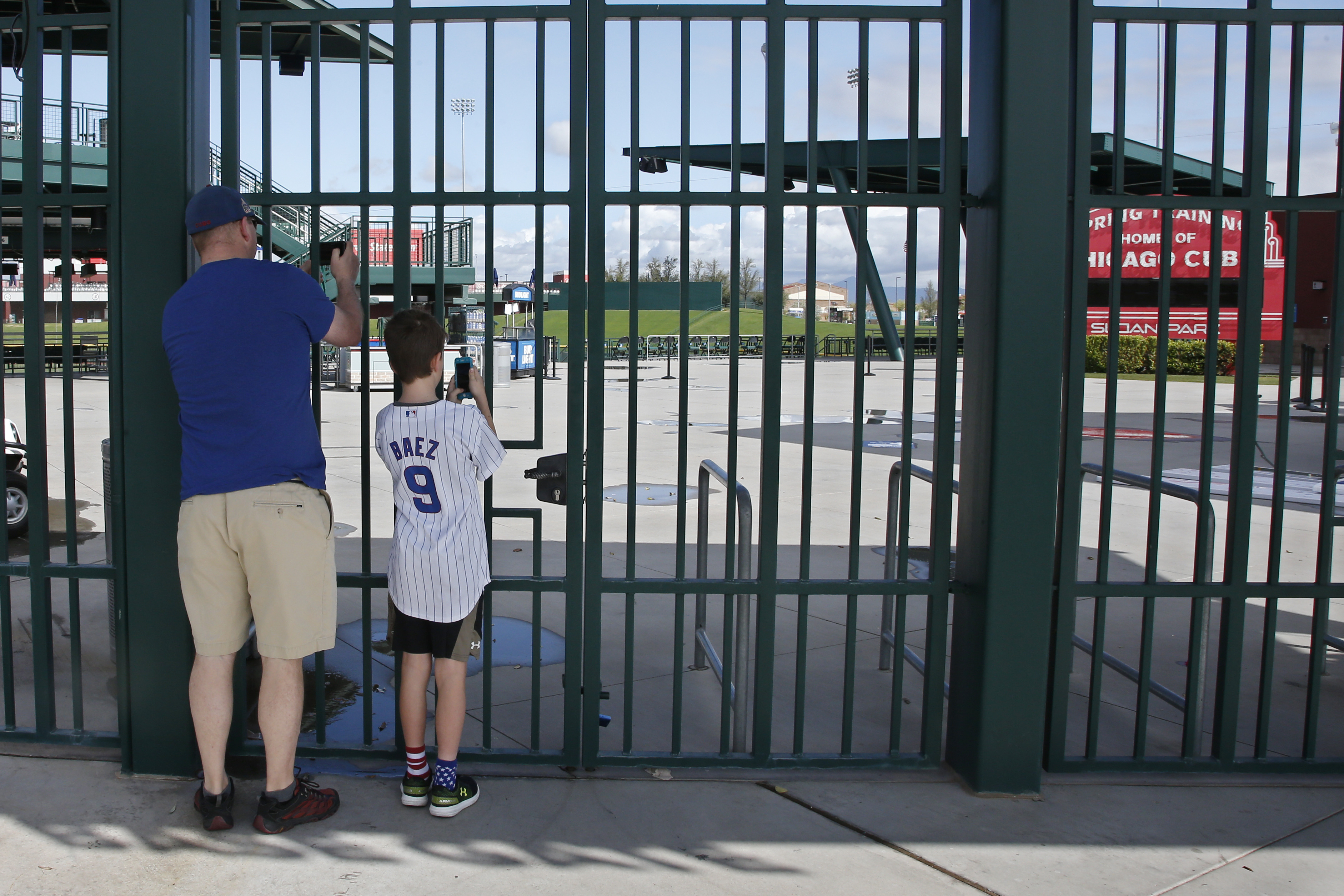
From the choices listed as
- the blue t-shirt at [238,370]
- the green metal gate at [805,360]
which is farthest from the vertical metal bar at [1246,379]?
the blue t-shirt at [238,370]

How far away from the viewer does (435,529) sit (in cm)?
313

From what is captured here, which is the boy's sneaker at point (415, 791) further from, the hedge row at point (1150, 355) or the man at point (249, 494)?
the hedge row at point (1150, 355)

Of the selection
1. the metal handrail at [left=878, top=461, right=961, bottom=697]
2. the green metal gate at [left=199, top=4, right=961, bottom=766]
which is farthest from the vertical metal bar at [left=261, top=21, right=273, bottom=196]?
the metal handrail at [left=878, top=461, right=961, bottom=697]

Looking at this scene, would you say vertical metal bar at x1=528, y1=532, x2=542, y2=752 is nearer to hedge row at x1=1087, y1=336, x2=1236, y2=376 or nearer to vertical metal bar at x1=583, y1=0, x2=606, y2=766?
vertical metal bar at x1=583, y1=0, x2=606, y2=766

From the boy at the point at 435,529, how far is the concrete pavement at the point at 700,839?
0.29 m

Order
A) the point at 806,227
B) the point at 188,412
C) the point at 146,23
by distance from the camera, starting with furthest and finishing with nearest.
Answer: the point at 806,227 < the point at 146,23 < the point at 188,412

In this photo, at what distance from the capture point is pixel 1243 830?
3205 mm

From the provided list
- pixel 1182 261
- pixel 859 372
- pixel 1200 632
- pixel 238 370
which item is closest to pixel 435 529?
pixel 238 370

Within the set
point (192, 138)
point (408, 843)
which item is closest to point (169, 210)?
point (192, 138)

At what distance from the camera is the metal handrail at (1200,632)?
11.9ft

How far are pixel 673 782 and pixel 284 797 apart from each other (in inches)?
49.9

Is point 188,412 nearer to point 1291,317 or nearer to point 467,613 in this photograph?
point 467,613

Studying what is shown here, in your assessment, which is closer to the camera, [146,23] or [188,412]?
[188,412]

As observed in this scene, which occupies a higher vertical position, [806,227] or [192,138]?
[192,138]
